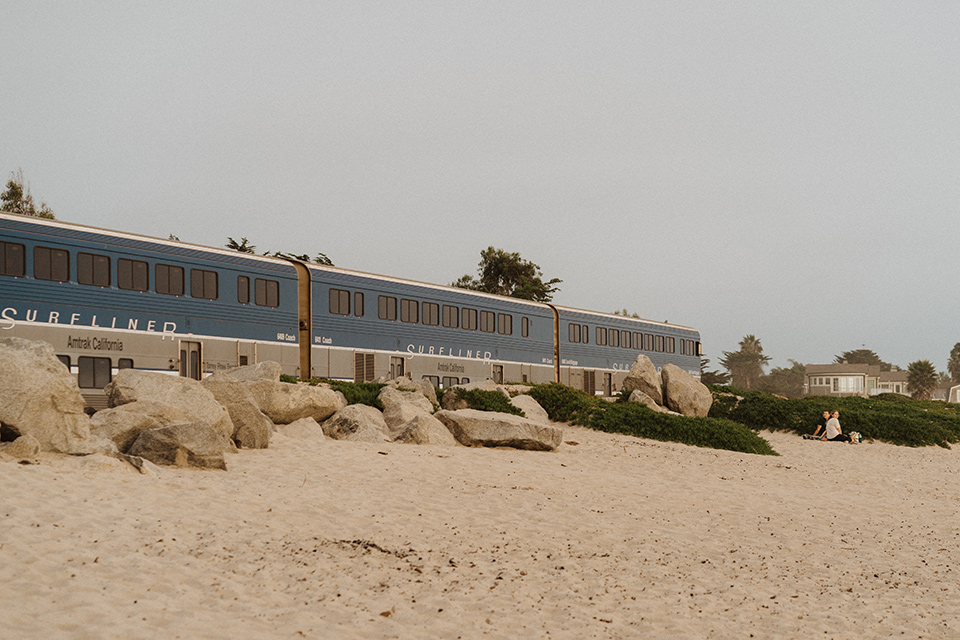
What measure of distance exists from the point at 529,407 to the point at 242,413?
1140 centimetres

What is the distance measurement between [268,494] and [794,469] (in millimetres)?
14482

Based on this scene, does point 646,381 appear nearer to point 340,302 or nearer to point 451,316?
point 451,316

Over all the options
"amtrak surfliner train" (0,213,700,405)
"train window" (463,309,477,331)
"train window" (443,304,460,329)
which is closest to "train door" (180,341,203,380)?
"amtrak surfliner train" (0,213,700,405)

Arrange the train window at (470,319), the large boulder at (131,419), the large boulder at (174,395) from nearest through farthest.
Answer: the large boulder at (131,419), the large boulder at (174,395), the train window at (470,319)

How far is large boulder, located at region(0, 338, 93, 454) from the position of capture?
41.6 feet

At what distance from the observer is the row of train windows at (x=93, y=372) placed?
69.9ft

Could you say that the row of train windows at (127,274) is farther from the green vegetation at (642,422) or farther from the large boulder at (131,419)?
the green vegetation at (642,422)

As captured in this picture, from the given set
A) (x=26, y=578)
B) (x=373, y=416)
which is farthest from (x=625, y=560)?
(x=373, y=416)

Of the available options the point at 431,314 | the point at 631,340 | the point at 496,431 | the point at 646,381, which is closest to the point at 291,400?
the point at 496,431

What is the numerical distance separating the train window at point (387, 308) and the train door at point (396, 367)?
1447mm

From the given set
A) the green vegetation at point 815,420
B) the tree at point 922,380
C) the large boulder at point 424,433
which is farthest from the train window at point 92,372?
the tree at point 922,380

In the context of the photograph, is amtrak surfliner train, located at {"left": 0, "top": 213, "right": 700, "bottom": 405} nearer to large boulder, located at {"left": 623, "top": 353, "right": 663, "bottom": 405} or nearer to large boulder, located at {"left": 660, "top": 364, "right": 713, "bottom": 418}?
large boulder, located at {"left": 623, "top": 353, "right": 663, "bottom": 405}

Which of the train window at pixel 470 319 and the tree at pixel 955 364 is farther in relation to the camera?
the tree at pixel 955 364

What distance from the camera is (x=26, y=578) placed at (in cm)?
793
